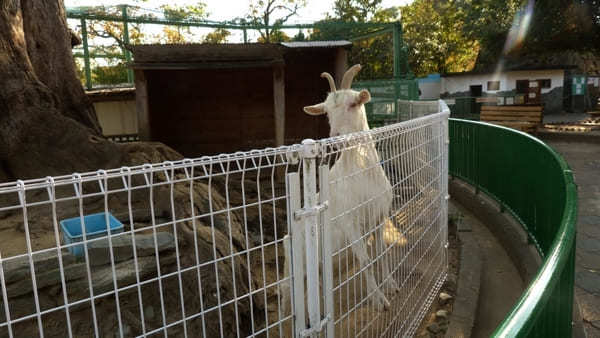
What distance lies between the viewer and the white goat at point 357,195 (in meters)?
2.71

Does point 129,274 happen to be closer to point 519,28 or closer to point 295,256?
point 295,256

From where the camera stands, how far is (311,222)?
86.4 inches

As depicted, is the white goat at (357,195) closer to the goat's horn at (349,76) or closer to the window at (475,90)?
the goat's horn at (349,76)

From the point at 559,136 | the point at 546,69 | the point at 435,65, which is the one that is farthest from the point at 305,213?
the point at 435,65


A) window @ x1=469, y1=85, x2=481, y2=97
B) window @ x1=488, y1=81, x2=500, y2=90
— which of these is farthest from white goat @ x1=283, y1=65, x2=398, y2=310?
window @ x1=469, y1=85, x2=481, y2=97

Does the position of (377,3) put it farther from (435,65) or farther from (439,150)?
(439,150)

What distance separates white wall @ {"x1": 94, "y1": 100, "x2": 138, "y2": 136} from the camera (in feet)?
30.9

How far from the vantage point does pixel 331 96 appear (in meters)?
4.41

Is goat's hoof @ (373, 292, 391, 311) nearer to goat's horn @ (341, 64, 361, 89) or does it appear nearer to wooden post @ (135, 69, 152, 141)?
goat's horn @ (341, 64, 361, 89)

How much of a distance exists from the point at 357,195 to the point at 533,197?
110 inches

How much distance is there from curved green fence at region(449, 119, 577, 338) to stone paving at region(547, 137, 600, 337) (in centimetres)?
40

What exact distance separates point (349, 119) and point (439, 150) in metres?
0.95

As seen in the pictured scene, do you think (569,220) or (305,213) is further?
(569,220)

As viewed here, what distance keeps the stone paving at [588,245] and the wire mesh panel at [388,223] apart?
1226mm
